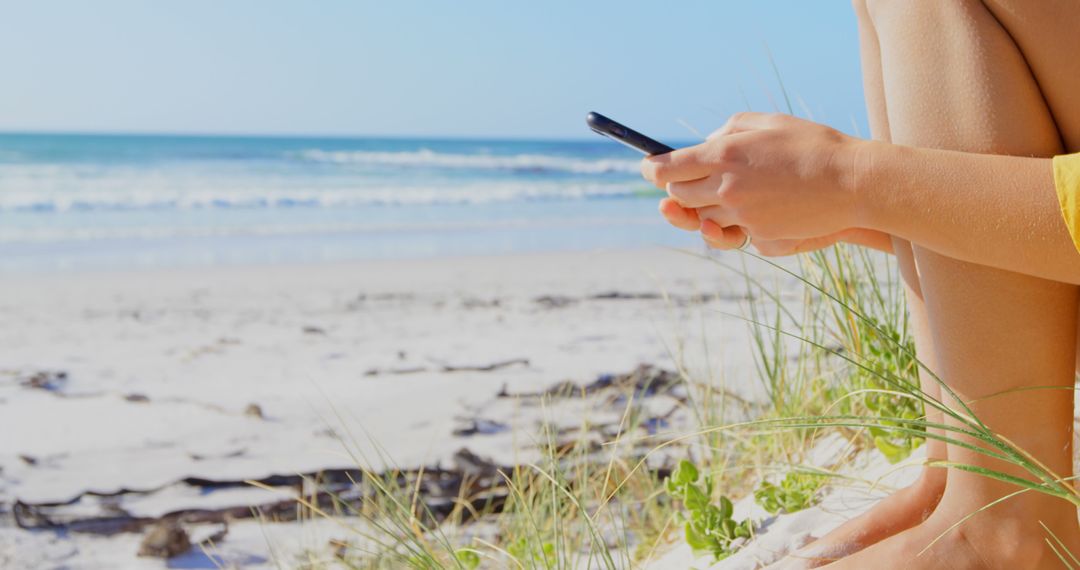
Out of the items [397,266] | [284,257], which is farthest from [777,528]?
[284,257]

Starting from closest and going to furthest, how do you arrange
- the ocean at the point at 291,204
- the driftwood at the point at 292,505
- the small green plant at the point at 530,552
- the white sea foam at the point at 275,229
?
the small green plant at the point at 530,552, the driftwood at the point at 292,505, the ocean at the point at 291,204, the white sea foam at the point at 275,229

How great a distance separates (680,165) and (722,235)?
161 mm

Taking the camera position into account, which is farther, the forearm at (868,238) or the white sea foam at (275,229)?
the white sea foam at (275,229)

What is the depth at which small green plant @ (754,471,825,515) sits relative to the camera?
1.76 metres

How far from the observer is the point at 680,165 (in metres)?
1.09

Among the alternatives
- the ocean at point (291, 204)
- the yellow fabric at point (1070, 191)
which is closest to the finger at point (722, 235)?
the yellow fabric at point (1070, 191)

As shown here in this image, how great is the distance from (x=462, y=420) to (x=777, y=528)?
1.74 m

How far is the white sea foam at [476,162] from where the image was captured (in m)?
24.6

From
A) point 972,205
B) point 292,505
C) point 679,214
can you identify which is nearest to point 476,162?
point 292,505

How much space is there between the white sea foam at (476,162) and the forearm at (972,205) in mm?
22702

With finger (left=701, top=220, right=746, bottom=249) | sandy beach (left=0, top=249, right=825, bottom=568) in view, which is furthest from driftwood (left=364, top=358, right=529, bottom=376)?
finger (left=701, top=220, right=746, bottom=249)

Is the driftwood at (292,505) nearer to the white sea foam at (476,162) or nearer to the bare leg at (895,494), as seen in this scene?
the bare leg at (895,494)

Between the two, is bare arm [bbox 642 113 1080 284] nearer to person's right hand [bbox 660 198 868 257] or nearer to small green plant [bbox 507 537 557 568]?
person's right hand [bbox 660 198 868 257]

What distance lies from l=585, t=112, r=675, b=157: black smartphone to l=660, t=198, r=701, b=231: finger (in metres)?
0.07
